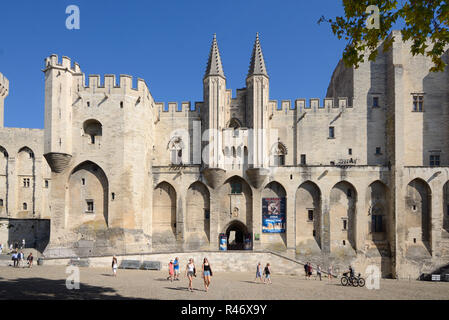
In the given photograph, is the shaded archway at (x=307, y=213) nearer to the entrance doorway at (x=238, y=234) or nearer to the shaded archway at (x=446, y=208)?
the entrance doorway at (x=238, y=234)

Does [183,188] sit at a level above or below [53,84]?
below

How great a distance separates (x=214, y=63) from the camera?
112 ft

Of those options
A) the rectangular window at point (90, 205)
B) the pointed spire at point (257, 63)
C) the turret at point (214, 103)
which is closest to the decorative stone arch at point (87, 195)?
the rectangular window at point (90, 205)

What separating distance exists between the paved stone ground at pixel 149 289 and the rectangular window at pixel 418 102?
18507 millimetres

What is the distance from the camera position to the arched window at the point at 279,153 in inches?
1407

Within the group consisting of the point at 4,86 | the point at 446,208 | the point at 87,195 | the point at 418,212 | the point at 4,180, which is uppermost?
the point at 4,86

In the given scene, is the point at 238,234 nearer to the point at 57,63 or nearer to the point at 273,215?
the point at 273,215

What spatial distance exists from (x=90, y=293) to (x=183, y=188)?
739 inches

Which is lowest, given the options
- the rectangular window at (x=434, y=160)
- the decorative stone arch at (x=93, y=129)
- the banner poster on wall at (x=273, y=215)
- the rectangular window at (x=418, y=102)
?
the banner poster on wall at (x=273, y=215)

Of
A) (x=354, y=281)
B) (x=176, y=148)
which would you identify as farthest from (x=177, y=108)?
(x=354, y=281)

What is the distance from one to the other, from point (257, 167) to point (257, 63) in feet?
30.9

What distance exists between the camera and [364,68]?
35.4 meters
